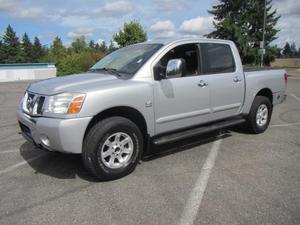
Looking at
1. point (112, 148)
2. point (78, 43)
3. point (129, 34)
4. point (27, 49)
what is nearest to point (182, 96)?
point (112, 148)

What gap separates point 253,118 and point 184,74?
220 centimetres

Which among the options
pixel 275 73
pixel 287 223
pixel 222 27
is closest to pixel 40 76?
pixel 222 27

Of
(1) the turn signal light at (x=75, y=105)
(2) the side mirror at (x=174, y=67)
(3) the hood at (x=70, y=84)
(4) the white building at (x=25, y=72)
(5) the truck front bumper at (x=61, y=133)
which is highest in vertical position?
(4) the white building at (x=25, y=72)

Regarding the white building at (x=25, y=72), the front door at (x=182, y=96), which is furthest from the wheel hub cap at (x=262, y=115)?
the white building at (x=25, y=72)

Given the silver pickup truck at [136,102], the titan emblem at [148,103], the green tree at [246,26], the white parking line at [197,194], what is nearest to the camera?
the white parking line at [197,194]

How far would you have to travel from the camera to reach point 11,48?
258 ft

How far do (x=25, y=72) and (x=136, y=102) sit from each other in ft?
138

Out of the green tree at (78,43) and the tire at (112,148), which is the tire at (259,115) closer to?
the tire at (112,148)

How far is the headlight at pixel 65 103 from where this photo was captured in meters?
3.79

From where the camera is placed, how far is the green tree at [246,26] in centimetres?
4641

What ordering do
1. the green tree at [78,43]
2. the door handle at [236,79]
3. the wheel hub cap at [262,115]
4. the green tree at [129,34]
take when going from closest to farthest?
the door handle at [236,79] → the wheel hub cap at [262,115] → the green tree at [129,34] → the green tree at [78,43]

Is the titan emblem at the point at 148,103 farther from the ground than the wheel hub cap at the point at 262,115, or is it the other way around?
the titan emblem at the point at 148,103

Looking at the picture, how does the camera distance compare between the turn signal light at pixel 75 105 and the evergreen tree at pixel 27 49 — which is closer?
the turn signal light at pixel 75 105

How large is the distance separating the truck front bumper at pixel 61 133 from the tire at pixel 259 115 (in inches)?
144
